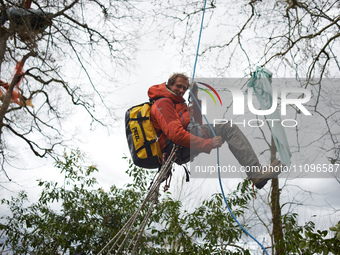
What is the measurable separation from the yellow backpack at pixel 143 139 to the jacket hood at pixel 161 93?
12 centimetres

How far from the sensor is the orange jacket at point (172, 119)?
2.29 metres

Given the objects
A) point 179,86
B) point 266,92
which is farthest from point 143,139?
point 266,92

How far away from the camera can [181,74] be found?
2584 millimetres

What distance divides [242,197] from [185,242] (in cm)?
93

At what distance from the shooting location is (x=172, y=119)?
2340 millimetres

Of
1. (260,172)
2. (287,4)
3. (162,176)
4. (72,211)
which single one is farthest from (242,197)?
(287,4)

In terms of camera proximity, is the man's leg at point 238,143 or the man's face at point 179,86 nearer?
the man's leg at point 238,143

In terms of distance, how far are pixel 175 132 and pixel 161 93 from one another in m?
0.39

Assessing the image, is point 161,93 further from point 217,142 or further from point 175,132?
point 217,142

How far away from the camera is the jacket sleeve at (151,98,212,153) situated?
228 centimetres

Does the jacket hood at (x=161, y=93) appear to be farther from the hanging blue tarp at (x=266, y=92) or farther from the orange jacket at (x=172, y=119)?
the hanging blue tarp at (x=266, y=92)

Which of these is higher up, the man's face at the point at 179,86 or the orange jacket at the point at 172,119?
the man's face at the point at 179,86

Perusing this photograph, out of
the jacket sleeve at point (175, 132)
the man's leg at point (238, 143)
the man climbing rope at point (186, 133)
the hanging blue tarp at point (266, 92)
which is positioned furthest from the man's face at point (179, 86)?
the hanging blue tarp at point (266, 92)

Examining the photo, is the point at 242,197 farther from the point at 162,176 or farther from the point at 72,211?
the point at 72,211
